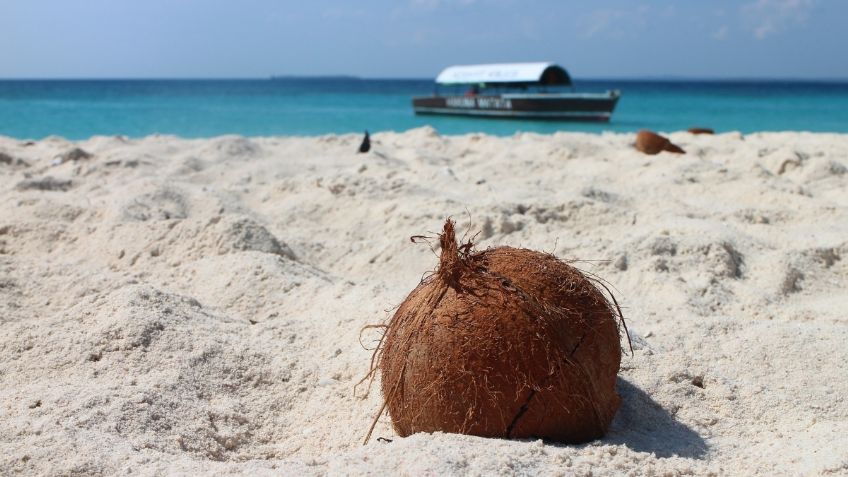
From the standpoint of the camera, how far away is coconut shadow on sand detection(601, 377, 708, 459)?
2.93m

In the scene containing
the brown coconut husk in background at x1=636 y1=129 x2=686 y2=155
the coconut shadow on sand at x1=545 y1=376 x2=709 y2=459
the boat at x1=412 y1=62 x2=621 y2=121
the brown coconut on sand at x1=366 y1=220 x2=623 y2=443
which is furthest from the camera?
the boat at x1=412 y1=62 x2=621 y2=121

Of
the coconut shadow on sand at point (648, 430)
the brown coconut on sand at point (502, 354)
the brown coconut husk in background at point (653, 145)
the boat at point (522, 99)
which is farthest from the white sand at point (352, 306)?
the boat at point (522, 99)

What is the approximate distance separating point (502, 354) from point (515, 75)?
83.3ft

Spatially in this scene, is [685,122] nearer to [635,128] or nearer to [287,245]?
[635,128]

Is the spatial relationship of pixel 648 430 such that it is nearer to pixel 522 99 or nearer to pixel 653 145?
pixel 653 145

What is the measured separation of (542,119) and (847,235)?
21.0m

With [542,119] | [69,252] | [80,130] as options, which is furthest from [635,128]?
[69,252]

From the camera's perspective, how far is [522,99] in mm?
26219

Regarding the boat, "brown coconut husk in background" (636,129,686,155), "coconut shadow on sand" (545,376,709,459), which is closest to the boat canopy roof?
the boat

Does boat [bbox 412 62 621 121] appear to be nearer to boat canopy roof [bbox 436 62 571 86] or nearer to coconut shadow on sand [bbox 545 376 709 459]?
boat canopy roof [bbox 436 62 571 86]

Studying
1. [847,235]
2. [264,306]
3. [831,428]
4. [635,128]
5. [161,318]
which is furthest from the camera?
[635,128]

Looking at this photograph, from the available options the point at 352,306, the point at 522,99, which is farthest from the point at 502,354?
the point at 522,99

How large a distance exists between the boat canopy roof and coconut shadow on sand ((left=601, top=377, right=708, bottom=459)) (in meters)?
23.7

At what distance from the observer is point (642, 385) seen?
3.46 metres
